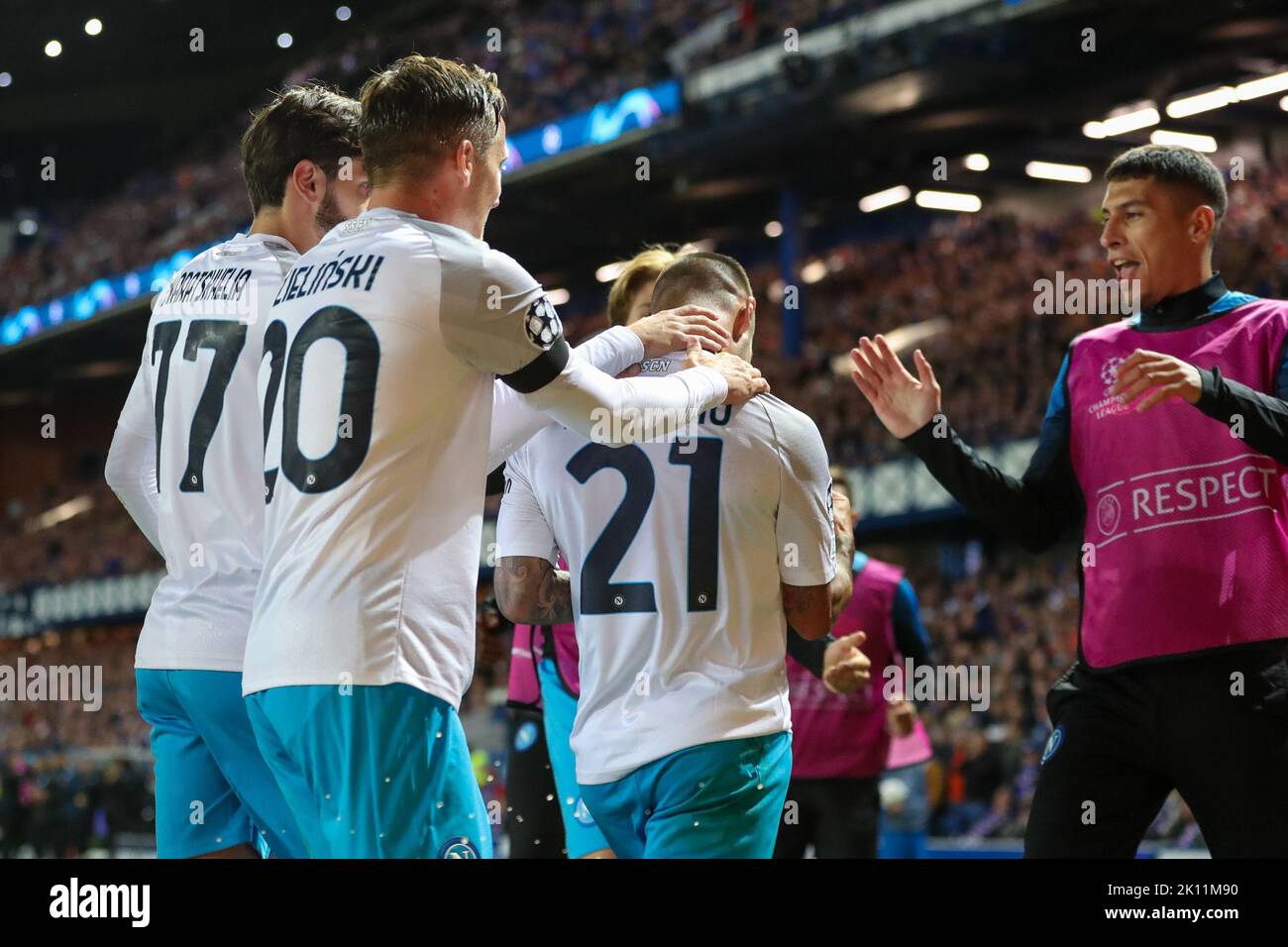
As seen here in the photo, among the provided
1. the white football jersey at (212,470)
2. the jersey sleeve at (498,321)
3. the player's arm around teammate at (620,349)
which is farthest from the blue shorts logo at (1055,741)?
the white football jersey at (212,470)

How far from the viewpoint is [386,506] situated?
263 cm

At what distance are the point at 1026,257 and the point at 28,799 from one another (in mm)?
14967

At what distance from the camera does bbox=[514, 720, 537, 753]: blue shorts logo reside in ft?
17.1

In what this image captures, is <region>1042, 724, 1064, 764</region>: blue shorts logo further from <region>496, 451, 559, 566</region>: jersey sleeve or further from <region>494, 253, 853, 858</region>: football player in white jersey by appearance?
<region>496, 451, 559, 566</region>: jersey sleeve

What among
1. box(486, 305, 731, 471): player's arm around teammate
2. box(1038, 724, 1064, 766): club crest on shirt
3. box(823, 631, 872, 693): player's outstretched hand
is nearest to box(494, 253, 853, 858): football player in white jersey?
box(486, 305, 731, 471): player's arm around teammate

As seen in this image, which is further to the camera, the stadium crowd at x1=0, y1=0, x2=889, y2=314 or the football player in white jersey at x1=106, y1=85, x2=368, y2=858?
the stadium crowd at x1=0, y1=0, x2=889, y2=314

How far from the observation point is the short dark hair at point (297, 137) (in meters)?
3.37

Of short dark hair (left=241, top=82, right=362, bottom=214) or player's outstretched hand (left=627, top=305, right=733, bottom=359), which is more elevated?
short dark hair (left=241, top=82, right=362, bottom=214)

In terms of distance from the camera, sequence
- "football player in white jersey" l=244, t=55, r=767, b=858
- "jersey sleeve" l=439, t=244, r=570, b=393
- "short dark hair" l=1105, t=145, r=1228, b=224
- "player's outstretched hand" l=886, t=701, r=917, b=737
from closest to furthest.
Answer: "football player in white jersey" l=244, t=55, r=767, b=858
"jersey sleeve" l=439, t=244, r=570, b=393
"short dark hair" l=1105, t=145, r=1228, b=224
"player's outstretched hand" l=886, t=701, r=917, b=737

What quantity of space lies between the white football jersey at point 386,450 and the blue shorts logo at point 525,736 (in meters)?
2.53

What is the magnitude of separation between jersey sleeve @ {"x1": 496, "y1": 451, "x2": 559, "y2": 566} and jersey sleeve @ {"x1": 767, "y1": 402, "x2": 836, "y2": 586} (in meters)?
0.55

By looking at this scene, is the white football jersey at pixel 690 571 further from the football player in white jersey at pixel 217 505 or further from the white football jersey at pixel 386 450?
the football player in white jersey at pixel 217 505

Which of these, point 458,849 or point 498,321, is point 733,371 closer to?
point 498,321
